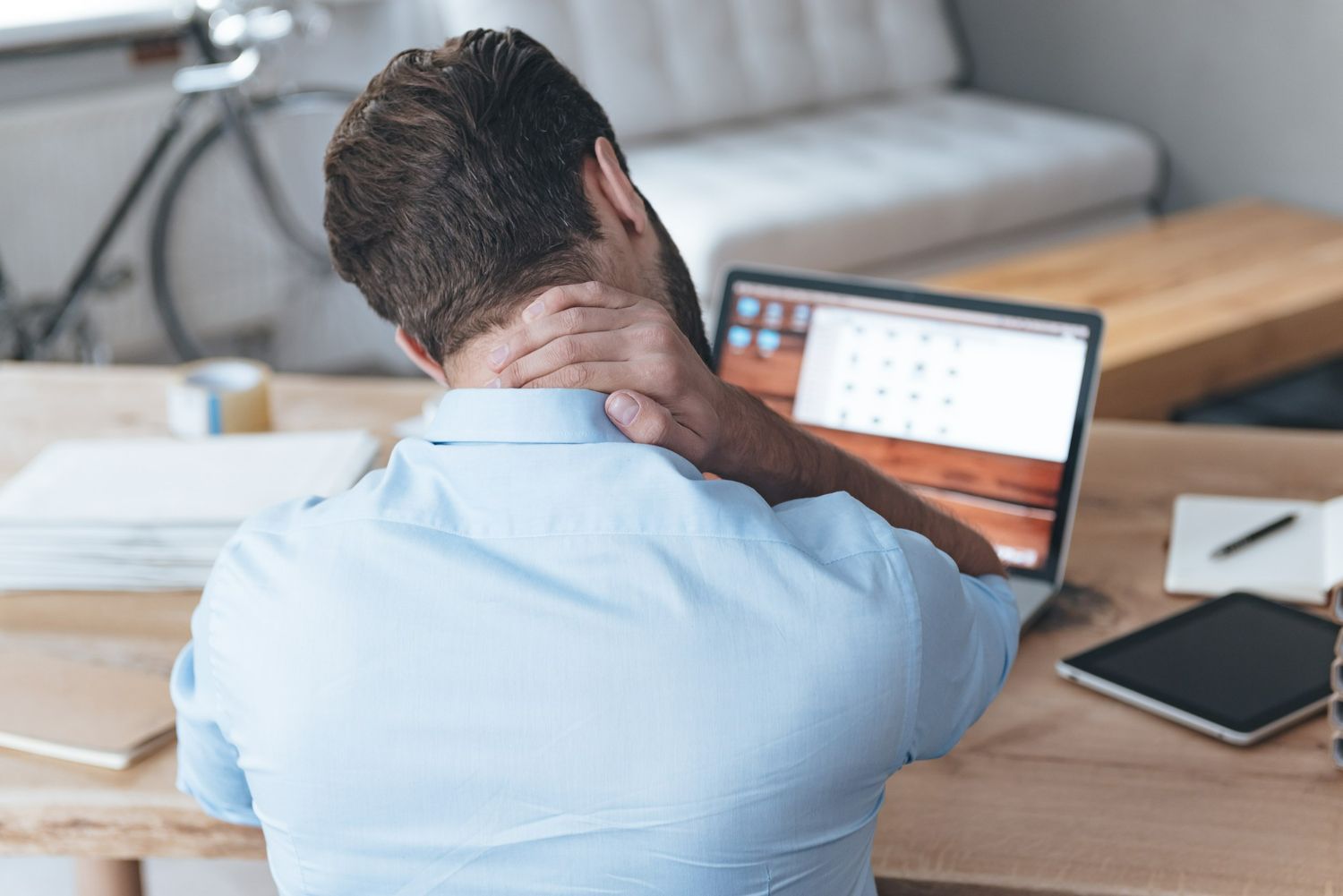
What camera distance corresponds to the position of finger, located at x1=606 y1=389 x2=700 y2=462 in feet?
2.85

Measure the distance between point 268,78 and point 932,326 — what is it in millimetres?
2749

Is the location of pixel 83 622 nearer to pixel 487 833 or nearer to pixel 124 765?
pixel 124 765

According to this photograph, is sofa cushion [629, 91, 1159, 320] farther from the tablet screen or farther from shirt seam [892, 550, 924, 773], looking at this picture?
shirt seam [892, 550, 924, 773]

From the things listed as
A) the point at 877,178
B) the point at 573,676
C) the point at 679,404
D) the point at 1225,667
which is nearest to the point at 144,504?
the point at 679,404

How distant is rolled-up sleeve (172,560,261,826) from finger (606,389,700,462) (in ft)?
0.83

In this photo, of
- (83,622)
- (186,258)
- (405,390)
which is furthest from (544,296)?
→ (186,258)

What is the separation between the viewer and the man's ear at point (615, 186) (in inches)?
34.2

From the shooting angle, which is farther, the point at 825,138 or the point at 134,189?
the point at 825,138

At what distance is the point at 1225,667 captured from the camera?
1.09 meters

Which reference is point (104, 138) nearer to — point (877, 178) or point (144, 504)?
point (877, 178)

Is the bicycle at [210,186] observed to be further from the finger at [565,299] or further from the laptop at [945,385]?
the finger at [565,299]

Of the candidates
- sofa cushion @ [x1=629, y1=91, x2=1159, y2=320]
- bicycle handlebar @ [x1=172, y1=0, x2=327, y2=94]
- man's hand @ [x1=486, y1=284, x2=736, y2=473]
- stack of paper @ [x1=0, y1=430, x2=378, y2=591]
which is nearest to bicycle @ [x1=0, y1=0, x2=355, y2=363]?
bicycle handlebar @ [x1=172, y1=0, x2=327, y2=94]

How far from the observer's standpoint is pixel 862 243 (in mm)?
3316

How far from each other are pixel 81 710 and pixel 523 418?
0.47 meters
